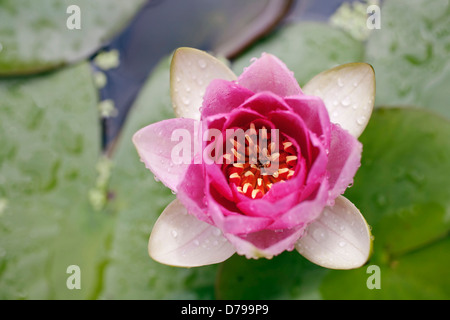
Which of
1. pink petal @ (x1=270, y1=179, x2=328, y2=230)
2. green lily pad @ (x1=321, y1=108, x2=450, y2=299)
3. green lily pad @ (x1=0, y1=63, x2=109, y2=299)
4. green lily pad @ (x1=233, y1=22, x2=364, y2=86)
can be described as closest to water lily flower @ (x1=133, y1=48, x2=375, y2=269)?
pink petal @ (x1=270, y1=179, x2=328, y2=230)

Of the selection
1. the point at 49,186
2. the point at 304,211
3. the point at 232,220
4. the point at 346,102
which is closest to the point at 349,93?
the point at 346,102

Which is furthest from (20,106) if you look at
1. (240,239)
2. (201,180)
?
(240,239)

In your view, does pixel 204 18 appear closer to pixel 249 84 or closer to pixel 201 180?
pixel 249 84

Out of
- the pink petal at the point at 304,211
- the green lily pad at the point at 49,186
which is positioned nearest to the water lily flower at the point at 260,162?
the pink petal at the point at 304,211

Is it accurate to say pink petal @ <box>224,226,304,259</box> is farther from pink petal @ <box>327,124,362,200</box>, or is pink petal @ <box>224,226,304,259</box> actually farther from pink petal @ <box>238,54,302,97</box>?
pink petal @ <box>238,54,302,97</box>

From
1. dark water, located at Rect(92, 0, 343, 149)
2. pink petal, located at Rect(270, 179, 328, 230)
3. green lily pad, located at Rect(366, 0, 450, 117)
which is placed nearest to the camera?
pink petal, located at Rect(270, 179, 328, 230)

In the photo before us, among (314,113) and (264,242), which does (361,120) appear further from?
(264,242)
